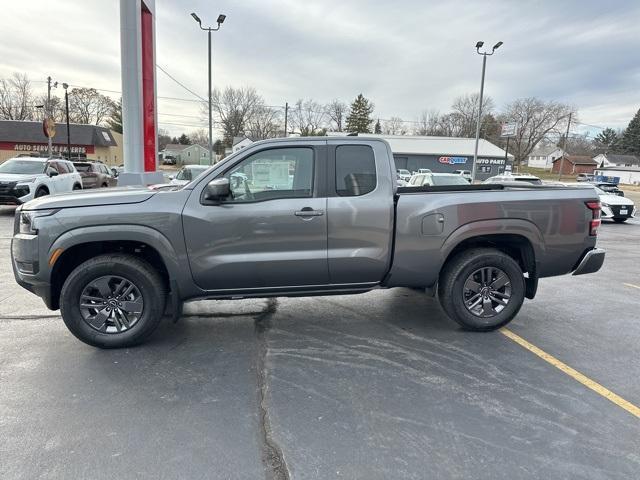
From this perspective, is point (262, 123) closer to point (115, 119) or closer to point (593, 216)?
point (115, 119)

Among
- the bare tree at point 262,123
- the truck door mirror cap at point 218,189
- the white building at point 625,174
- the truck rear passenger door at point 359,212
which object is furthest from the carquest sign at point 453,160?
the truck door mirror cap at point 218,189

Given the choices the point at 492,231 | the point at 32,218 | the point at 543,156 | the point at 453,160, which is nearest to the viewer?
the point at 32,218

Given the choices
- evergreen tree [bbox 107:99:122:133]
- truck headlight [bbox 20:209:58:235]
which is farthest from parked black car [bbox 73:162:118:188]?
evergreen tree [bbox 107:99:122:133]

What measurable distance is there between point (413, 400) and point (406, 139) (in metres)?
57.2

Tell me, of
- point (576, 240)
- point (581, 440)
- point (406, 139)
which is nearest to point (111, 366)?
point (581, 440)

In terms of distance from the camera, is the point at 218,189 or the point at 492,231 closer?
the point at 218,189

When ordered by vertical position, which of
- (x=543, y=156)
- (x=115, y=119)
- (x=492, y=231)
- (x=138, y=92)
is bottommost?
(x=492, y=231)

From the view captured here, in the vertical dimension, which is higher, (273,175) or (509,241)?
(273,175)

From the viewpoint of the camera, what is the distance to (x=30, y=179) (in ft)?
41.8

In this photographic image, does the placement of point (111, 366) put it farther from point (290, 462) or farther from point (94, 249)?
point (290, 462)

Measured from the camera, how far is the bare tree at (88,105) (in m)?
81.1

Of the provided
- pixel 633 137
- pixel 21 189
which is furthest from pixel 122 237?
pixel 633 137

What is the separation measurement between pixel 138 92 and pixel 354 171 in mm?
9381

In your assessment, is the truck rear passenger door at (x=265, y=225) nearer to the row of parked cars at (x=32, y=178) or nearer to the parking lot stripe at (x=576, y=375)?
the parking lot stripe at (x=576, y=375)
